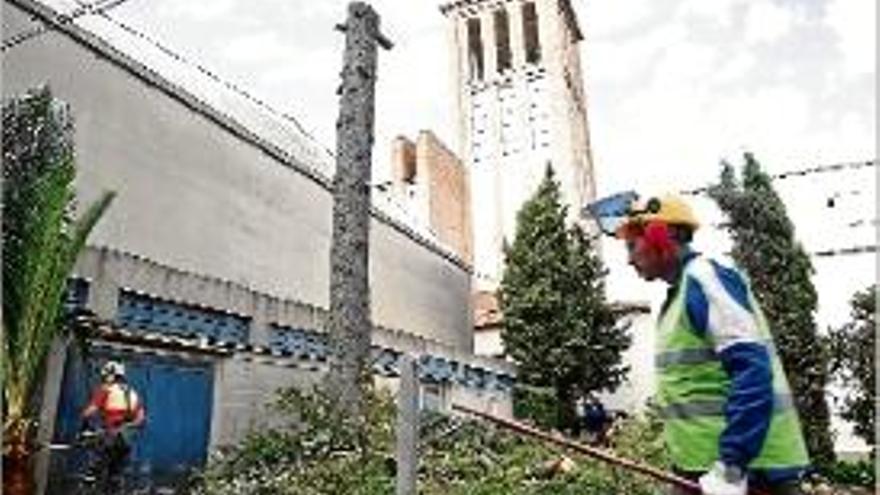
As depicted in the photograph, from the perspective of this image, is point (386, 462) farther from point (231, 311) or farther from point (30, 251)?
point (231, 311)

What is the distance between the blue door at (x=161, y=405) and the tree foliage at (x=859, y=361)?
18576 mm

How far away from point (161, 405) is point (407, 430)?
11.4 meters

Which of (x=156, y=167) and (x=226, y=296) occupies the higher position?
(x=156, y=167)

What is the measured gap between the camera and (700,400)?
11.3 ft

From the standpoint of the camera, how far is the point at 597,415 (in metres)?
26.8

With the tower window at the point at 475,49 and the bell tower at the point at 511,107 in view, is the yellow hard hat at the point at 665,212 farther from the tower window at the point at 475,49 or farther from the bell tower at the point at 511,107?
the tower window at the point at 475,49

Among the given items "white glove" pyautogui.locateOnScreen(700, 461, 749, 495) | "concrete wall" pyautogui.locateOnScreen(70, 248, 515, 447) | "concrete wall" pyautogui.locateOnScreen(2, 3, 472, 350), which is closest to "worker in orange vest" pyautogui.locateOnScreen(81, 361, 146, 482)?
"concrete wall" pyautogui.locateOnScreen(70, 248, 515, 447)

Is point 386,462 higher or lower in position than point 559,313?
lower

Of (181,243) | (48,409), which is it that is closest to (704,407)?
(48,409)

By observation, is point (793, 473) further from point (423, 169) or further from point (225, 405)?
point (423, 169)

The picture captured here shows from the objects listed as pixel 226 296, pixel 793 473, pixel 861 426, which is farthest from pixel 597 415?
pixel 793 473

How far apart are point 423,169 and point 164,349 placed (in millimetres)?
27358

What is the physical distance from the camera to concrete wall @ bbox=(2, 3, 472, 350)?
52.9 feet

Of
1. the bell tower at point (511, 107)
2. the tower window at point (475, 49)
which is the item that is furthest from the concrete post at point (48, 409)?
the tower window at point (475, 49)
